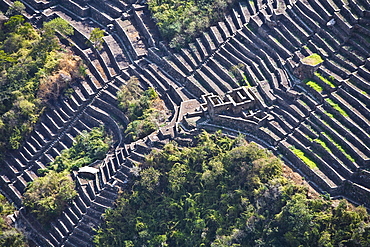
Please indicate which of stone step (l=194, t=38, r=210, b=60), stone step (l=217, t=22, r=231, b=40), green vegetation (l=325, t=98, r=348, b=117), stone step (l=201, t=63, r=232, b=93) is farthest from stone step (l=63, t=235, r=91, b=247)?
green vegetation (l=325, t=98, r=348, b=117)

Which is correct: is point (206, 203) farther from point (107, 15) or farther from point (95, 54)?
point (107, 15)

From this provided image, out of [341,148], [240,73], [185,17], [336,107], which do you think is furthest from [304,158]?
[185,17]

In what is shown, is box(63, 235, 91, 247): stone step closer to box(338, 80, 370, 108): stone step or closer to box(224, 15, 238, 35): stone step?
box(224, 15, 238, 35): stone step

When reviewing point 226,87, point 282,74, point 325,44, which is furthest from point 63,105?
point 325,44

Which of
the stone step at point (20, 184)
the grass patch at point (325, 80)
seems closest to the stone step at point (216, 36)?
the grass patch at point (325, 80)

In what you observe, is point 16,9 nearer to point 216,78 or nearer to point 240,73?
point 216,78

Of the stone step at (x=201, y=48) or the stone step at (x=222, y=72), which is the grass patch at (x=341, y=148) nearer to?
the stone step at (x=222, y=72)
